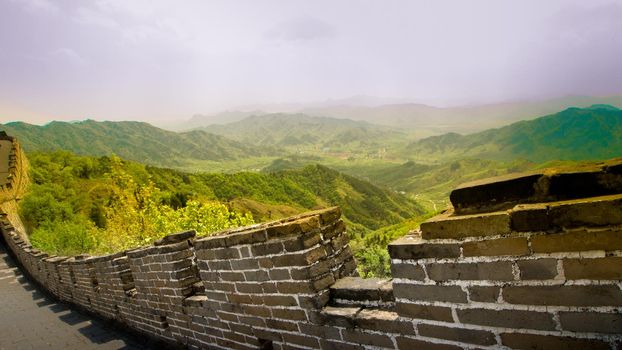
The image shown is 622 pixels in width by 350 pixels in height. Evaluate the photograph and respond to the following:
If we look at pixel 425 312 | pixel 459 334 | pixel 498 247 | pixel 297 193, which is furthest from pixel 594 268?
pixel 297 193

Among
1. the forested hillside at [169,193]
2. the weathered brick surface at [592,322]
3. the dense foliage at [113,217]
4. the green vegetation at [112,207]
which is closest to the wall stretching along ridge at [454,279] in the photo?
the weathered brick surface at [592,322]

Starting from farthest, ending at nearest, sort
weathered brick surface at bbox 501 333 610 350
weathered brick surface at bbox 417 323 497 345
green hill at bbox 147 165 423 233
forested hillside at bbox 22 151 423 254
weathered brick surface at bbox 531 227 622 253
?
green hill at bbox 147 165 423 233
forested hillside at bbox 22 151 423 254
weathered brick surface at bbox 417 323 497 345
weathered brick surface at bbox 501 333 610 350
weathered brick surface at bbox 531 227 622 253

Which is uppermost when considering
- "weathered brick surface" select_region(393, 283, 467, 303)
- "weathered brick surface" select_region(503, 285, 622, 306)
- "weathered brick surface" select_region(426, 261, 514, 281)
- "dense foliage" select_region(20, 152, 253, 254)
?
"weathered brick surface" select_region(426, 261, 514, 281)

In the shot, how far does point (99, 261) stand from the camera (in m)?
5.84

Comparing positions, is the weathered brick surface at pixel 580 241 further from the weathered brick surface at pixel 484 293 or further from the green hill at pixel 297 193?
the green hill at pixel 297 193

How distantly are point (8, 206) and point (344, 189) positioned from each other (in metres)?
138

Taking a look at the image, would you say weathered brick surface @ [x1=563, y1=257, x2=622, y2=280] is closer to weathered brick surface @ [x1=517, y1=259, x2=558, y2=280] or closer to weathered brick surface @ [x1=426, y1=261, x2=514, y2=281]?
weathered brick surface @ [x1=517, y1=259, x2=558, y2=280]

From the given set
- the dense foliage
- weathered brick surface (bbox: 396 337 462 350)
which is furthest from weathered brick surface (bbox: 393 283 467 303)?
the dense foliage

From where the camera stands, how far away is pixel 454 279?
175cm

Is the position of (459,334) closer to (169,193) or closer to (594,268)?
(594,268)

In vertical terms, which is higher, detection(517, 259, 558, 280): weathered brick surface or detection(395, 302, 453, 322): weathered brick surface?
detection(517, 259, 558, 280): weathered brick surface

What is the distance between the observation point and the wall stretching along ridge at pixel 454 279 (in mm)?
1424

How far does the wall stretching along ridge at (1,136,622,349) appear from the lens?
1.42 m

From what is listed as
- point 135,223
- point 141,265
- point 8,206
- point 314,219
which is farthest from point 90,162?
point 314,219
